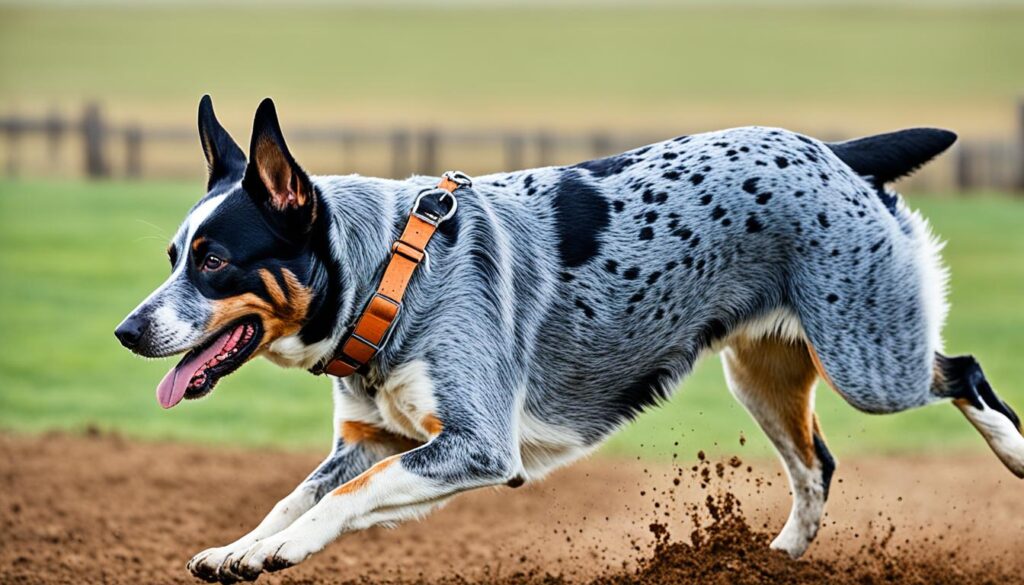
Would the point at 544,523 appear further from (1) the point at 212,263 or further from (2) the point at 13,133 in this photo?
(2) the point at 13,133

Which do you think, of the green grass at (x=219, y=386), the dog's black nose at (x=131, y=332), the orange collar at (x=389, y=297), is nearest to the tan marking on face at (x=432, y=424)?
the orange collar at (x=389, y=297)

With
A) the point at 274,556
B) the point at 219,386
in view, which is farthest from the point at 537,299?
the point at 219,386

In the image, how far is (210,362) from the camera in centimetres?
433

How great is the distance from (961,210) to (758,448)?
438 inches

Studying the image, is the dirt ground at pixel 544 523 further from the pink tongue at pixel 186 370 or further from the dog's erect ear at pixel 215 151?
the dog's erect ear at pixel 215 151

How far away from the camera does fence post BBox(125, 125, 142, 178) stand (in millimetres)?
24938

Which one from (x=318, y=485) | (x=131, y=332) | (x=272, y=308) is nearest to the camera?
(x=131, y=332)

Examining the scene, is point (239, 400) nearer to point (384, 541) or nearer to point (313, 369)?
point (384, 541)

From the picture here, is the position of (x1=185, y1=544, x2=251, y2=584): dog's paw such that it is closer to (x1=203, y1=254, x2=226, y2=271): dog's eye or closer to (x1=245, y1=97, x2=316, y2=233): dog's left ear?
(x1=203, y1=254, x2=226, y2=271): dog's eye

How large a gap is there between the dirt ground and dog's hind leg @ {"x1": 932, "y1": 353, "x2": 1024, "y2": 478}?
98 centimetres

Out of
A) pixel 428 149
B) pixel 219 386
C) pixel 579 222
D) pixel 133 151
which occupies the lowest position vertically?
pixel 133 151

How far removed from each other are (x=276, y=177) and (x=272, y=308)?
0.44 metres

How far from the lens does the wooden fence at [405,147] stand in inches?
885

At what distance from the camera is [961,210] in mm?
19438
